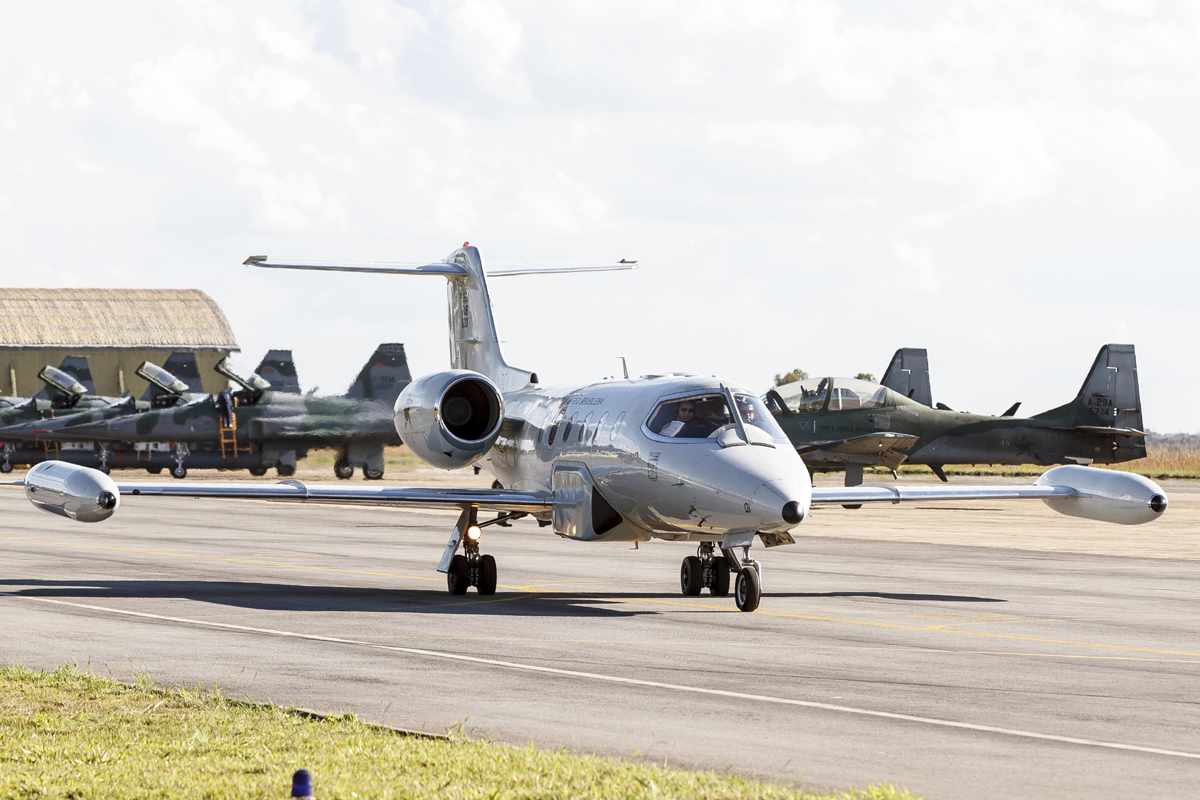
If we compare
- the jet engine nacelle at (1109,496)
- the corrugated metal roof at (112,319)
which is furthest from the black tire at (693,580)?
the corrugated metal roof at (112,319)

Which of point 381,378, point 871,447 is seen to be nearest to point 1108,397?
point 871,447

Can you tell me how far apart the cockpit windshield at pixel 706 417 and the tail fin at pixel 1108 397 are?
32.0 m

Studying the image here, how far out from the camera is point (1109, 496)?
75.3 feet

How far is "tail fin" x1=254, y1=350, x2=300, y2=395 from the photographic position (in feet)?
225

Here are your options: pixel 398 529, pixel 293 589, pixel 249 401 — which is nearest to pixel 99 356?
pixel 249 401

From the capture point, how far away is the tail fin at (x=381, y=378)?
66.8 meters

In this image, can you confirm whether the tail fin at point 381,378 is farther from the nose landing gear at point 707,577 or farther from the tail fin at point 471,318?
the nose landing gear at point 707,577

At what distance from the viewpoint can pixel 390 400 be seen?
219ft

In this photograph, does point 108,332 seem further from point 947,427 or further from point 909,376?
point 947,427

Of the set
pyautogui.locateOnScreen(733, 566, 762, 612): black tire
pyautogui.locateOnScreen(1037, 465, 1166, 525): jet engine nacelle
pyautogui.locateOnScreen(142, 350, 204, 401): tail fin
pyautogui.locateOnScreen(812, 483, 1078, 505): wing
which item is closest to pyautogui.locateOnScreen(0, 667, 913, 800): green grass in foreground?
pyautogui.locateOnScreen(733, 566, 762, 612): black tire

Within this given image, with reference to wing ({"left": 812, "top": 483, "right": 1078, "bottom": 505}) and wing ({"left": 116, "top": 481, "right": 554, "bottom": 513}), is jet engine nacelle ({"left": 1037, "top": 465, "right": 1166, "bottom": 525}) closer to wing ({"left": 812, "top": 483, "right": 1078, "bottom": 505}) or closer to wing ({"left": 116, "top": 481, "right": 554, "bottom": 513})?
wing ({"left": 812, "top": 483, "right": 1078, "bottom": 505})

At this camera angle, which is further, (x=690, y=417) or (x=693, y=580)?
(x=693, y=580)

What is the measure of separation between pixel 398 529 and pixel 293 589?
52.2 feet

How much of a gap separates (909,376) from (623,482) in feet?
116
